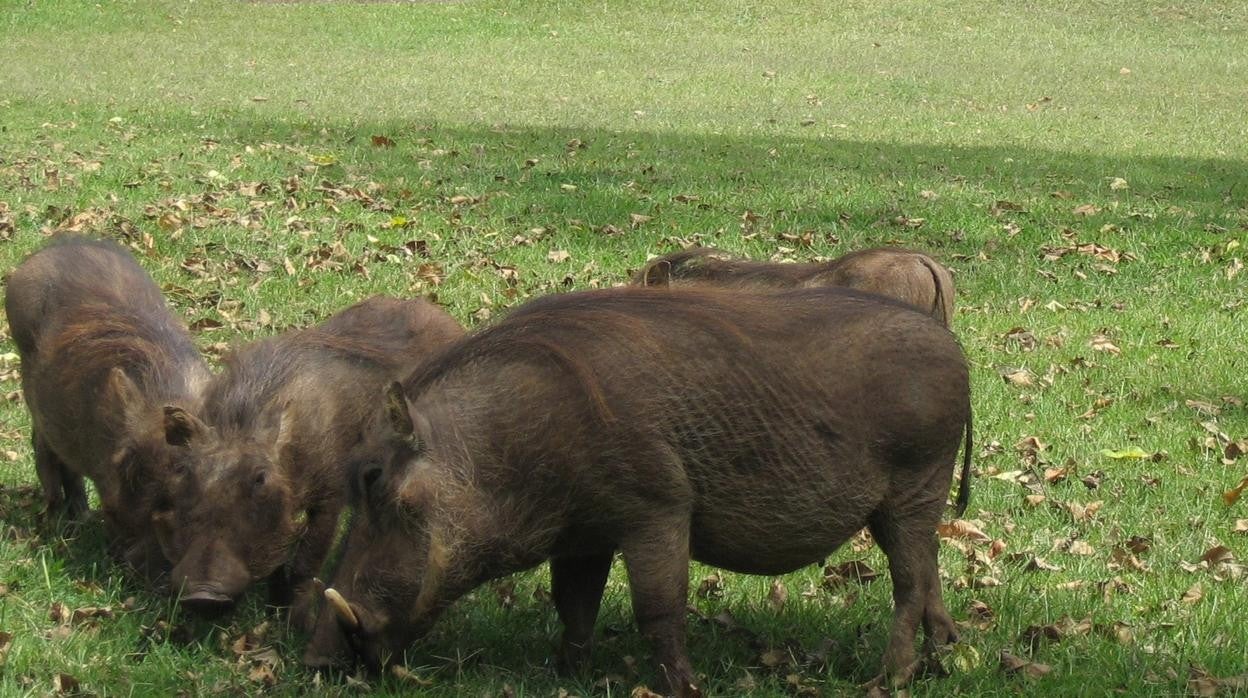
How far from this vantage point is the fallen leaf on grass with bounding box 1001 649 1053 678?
409 centimetres

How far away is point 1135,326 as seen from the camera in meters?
8.11

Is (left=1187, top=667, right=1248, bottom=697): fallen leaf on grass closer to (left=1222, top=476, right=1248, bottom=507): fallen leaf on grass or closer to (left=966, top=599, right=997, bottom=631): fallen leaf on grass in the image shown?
(left=966, top=599, right=997, bottom=631): fallen leaf on grass

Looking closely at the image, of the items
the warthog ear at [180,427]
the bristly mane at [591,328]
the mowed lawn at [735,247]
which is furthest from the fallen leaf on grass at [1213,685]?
the warthog ear at [180,427]

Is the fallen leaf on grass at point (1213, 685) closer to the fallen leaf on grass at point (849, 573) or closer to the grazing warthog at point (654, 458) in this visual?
the grazing warthog at point (654, 458)

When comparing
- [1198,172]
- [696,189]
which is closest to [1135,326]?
[696,189]

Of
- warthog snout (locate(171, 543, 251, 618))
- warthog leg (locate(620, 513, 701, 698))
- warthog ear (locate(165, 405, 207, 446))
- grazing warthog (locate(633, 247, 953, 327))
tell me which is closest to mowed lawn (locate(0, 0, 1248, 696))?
warthog snout (locate(171, 543, 251, 618))

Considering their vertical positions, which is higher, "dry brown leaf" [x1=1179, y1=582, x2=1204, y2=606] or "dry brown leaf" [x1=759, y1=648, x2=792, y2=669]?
"dry brown leaf" [x1=759, y1=648, x2=792, y2=669]

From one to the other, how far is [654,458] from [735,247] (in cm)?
567

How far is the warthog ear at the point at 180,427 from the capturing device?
4.31m

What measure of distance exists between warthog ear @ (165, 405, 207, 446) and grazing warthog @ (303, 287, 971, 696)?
707 millimetres

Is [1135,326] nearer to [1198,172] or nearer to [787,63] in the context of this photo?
[1198,172]

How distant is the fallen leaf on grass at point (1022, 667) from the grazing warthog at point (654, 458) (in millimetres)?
210

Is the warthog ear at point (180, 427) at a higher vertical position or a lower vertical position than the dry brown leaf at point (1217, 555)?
higher

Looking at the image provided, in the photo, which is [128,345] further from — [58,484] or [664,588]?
[664,588]
